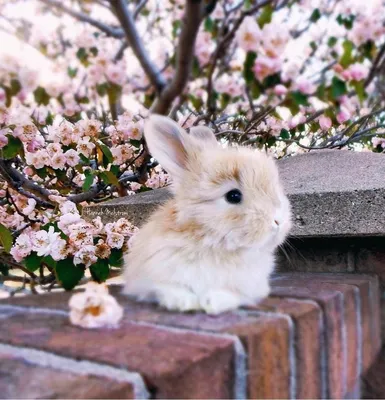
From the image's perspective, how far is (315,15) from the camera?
2211 millimetres

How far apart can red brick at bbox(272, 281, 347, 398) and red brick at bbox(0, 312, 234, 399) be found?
1.33 feet

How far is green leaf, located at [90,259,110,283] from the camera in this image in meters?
1.63

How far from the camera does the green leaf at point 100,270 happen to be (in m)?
1.63

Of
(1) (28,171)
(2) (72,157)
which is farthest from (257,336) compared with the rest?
(1) (28,171)

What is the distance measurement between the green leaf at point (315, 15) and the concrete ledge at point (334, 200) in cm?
83

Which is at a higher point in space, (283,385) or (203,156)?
(203,156)

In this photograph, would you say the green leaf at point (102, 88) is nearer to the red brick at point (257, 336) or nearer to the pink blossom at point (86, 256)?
the pink blossom at point (86, 256)

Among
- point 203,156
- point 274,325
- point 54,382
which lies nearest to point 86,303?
point 54,382

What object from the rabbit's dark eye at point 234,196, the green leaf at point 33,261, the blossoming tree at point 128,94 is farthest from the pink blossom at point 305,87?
the green leaf at point 33,261

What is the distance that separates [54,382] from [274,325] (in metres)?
0.45

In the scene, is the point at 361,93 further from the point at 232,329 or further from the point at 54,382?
the point at 54,382

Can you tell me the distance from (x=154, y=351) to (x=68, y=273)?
2.94 ft

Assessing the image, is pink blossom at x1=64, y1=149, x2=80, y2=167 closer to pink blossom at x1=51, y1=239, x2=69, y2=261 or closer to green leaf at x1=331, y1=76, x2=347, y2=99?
pink blossom at x1=51, y1=239, x2=69, y2=261

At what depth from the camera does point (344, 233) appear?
1.34 m
